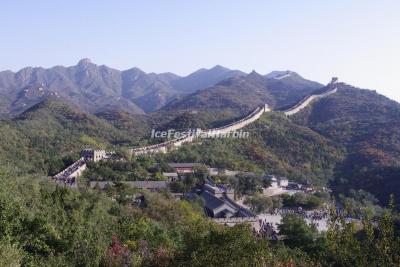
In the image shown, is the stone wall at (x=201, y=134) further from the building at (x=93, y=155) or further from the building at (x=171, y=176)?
the building at (x=171, y=176)

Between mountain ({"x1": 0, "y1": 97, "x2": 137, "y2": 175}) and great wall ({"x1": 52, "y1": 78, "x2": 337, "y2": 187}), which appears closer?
great wall ({"x1": 52, "y1": 78, "x2": 337, "y2": 187})

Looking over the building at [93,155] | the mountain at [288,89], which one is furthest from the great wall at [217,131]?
the mountain at [288,89]

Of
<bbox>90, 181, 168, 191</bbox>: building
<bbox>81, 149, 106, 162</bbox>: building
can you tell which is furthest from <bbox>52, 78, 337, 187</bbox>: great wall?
<bbox>90, 181, 168, 191</bbox>: building

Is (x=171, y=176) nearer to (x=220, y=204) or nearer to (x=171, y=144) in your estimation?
(x=220, y=204)

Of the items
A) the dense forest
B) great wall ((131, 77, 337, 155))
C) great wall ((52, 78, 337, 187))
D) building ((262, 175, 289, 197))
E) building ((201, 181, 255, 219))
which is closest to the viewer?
the dense forest

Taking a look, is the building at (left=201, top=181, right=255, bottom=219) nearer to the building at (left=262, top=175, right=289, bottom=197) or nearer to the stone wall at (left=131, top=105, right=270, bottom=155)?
the building at (left=262, top=175, right=289, bottom=197)
